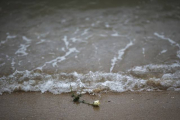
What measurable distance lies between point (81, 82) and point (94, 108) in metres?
0.58

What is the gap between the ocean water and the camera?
2.59 m

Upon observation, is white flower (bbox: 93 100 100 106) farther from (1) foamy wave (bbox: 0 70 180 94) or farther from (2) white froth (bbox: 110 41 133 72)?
(2) white froth (bbox: 110 41 133 72)

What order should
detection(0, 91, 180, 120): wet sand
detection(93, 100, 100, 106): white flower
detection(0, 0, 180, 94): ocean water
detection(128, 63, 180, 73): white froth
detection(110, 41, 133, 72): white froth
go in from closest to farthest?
1. detection(0, 91, 180, 120): wet sand
2. detection(93, 100, 100, 106): white flower
3. detection(0, 0, 180, 94): ocean water
4. detection(128, 63, 180, 73): white froth
5. detection(110, 41, 133, 72): white froth

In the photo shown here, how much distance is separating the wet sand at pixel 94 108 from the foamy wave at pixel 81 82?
114 millimetres

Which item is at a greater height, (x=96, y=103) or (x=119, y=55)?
(x=119, y=55)

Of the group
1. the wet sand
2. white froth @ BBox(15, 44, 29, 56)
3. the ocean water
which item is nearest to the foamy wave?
the ocean water

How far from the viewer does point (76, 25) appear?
455cm

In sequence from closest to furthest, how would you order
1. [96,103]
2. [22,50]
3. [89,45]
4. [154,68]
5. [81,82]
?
[96,103]
[81,82]
[154,68]
[22,50]
[89,45]

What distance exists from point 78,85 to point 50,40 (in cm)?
177

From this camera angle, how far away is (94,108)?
211 cm

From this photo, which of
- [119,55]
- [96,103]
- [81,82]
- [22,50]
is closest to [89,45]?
[119,55]

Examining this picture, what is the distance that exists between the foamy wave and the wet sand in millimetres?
114

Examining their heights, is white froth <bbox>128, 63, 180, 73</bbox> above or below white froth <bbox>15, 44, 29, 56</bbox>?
below

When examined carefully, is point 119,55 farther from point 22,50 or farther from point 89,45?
point 22,50
